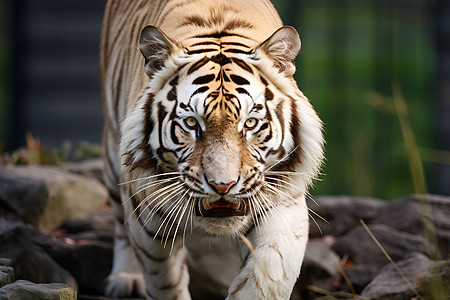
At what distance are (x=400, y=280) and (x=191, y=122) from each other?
3.62 ft

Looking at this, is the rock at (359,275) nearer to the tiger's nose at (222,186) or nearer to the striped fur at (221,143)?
the striped fur at (221,143)

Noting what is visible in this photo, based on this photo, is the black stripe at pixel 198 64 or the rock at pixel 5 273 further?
the black stripe at pixel 198 64

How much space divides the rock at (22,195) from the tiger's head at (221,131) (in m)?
1.07

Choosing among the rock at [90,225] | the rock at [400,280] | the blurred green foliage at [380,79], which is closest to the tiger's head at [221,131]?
the rock at [400,280]

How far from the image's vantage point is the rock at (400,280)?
8.52 ft

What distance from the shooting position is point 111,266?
3.43 meters

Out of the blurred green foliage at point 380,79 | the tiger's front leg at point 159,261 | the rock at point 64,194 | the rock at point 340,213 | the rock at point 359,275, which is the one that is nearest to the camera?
the tiger's front leg at point 159,261

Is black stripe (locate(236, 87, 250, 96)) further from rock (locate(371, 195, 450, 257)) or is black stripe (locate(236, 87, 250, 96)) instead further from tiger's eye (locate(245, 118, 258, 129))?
rock (locate(371, 195, 450, 257))

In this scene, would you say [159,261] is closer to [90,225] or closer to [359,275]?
[359,275]

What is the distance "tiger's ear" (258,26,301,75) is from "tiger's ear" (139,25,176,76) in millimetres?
315

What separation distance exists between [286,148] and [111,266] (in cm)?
145

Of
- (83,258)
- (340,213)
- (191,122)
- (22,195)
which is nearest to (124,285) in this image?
(83,258)

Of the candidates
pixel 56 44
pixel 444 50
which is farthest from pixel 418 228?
pixel 56 44

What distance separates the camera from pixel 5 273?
6.84 feet
